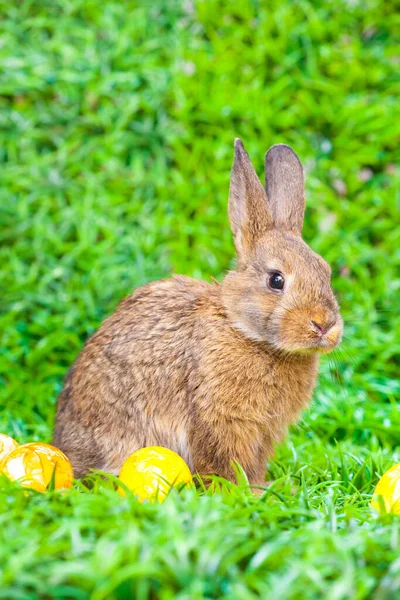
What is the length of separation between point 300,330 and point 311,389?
0.59 meters

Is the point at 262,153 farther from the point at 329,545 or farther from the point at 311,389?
the point at 329,545

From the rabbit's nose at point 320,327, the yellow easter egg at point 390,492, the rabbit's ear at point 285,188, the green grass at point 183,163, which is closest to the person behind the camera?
the yellow easter egg at point 390,492

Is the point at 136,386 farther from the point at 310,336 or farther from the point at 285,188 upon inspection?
the point at 285,188

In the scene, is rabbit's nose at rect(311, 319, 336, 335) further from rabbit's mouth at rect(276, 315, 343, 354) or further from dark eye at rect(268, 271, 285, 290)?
dark eye at rect(268, 271, 285, 290)

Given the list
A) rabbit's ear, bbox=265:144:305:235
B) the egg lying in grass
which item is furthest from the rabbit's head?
the egg lying in grass

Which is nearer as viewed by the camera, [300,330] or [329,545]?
[329,545]

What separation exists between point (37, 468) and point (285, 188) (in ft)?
6.98

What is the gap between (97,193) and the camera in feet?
21.9

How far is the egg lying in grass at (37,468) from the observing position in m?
3.76

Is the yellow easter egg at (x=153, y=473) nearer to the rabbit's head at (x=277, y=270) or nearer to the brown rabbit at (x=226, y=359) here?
the brown rabbit at (x=226, y=359)

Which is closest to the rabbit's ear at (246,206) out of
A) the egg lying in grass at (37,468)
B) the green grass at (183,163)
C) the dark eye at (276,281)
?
the dark eye at (276,281)

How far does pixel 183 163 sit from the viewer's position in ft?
22.3

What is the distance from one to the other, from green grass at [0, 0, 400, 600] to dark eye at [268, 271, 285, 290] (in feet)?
3.69

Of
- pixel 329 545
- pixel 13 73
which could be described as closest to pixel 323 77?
pixel 13 73
